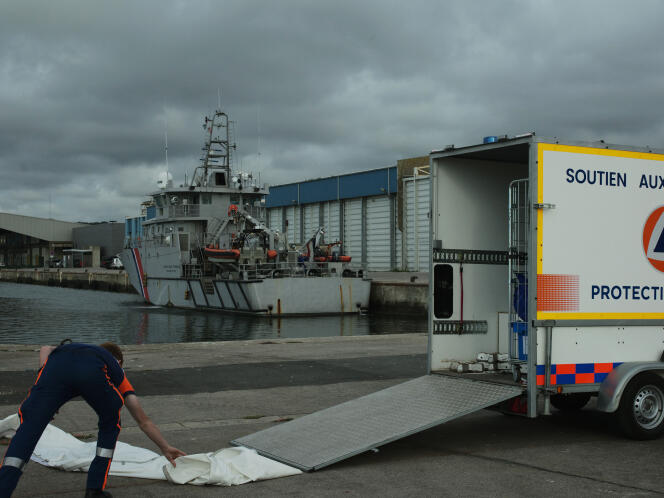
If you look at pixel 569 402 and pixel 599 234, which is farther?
pixel 569 402

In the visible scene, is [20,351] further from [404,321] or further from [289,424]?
[404,321]

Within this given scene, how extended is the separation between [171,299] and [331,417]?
38.3 meters

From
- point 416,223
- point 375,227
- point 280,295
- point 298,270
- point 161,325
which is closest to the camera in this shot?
point 161,325

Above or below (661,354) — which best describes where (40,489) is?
below

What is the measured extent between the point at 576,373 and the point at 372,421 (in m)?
2.09

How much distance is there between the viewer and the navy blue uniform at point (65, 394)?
462 centimetres

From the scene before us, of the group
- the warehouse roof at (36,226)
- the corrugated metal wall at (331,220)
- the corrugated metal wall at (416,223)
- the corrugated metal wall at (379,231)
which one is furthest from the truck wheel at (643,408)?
the warehouse roof at (36,226)


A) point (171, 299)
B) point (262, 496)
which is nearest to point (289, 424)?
point (262, 496)

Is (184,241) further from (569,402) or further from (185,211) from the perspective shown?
(569,402)

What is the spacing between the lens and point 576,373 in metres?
7.33

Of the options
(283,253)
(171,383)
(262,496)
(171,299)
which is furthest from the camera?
(171,299)

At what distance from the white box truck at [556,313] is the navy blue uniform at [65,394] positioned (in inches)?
76.1

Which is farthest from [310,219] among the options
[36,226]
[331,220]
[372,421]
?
[36,226]

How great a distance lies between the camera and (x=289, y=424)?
7.48 meters
